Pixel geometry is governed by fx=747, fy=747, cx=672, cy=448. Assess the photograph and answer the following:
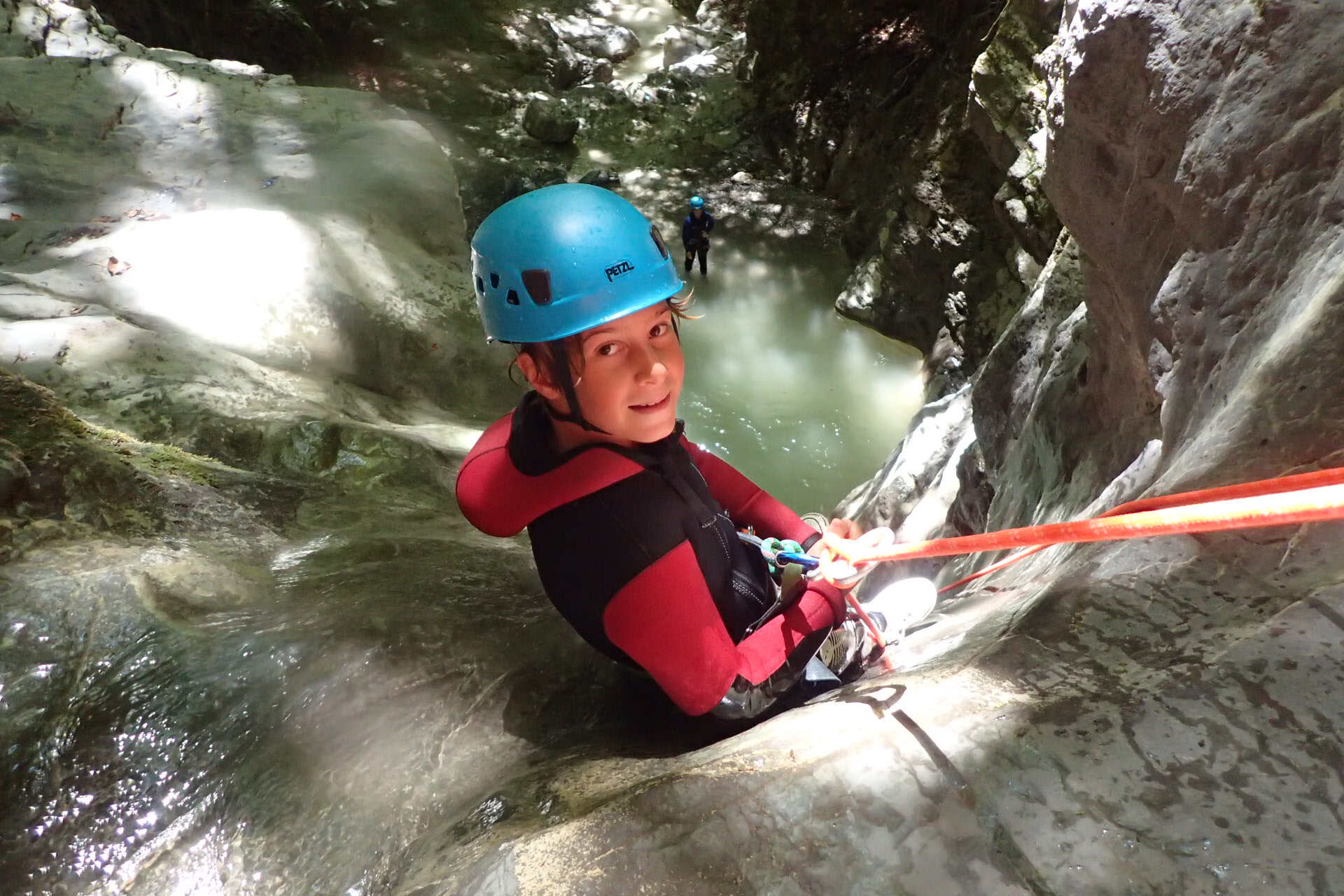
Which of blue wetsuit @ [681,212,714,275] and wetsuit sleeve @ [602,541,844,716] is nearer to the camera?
wetsuit sleeve @ [602,541,844,716]

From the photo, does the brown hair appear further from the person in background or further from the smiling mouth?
the person in background

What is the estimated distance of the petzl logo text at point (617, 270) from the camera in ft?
6.31

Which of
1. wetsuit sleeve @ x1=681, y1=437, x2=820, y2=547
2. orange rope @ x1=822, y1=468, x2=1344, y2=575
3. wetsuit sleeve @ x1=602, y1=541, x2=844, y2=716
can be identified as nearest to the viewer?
orange rope @ x1=822, y1=468, x2=1344, y2=575

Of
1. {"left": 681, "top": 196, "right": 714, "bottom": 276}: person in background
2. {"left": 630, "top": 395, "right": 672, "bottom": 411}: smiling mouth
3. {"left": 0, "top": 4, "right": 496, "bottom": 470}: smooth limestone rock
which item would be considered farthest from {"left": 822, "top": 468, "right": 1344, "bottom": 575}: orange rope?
{"left": 681, "top": 196, "right": 714, "bottom": 276}: person in background

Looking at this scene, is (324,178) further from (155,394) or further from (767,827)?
(767,827)

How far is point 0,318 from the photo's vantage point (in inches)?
159

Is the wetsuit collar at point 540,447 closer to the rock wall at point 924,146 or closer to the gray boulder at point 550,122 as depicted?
the rock wall at point 924,146

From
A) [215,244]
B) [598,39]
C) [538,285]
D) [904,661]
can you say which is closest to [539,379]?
[538,285]

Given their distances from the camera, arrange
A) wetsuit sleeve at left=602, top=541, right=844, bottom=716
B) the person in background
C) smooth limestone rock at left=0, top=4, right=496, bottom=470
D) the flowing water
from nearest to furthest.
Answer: the flowing water, wetsuit sleeve at left=602, top=541, right=844, bottom=716, smooth limestone rock at left=0, top=4, right=496, bottom=470, the person in background

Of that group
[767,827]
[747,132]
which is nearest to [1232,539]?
[767,827]

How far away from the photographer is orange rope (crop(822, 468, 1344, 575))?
3.09ft

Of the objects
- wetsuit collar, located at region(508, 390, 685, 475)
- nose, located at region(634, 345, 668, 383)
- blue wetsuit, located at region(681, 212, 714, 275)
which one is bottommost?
blue wetsuit, located at region(681, 212, 714, 275)

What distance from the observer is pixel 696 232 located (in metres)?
9.77

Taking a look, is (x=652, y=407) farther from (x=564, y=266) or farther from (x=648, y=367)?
(x=564, y=266)
